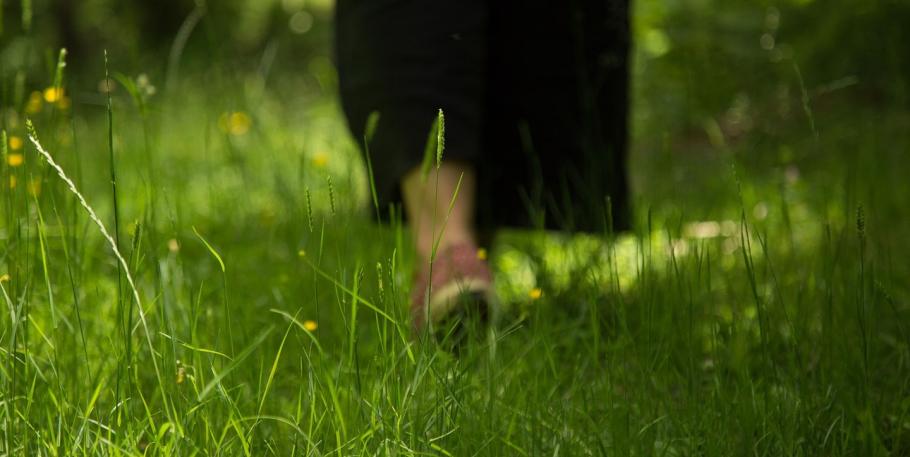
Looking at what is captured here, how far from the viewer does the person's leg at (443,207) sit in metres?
1.76

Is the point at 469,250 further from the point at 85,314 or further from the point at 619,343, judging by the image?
the point at 85,314

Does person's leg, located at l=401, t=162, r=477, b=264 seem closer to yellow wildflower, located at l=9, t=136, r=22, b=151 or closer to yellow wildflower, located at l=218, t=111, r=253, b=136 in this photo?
yellow wildflower, located at l=218, t=111, r=253, b=136

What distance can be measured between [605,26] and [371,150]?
603mm

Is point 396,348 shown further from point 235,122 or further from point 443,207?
point 235,122

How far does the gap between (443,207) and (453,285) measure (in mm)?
228

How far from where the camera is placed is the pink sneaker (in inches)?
61.2

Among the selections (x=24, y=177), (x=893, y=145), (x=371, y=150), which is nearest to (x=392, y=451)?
(x=24, y=177)

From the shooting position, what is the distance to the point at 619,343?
4.29 feet

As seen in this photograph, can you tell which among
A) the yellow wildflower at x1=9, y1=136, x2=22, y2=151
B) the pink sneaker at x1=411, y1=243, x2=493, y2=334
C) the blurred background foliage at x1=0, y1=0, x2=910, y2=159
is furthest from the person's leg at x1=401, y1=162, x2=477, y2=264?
the yellow wildflower at x1=9, y1=136, x2=22, y2=151

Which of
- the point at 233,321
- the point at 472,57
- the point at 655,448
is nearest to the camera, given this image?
the point at 655,448

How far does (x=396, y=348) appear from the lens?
1334 mm

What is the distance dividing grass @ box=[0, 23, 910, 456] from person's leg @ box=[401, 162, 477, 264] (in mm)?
85

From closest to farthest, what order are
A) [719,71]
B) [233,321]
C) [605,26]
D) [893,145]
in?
1. [233,321]
2. [605,26]
3. [893,145]
4. [719,71]

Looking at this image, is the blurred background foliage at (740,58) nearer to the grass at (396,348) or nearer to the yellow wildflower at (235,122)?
the yellow wildflower at (235,122)
